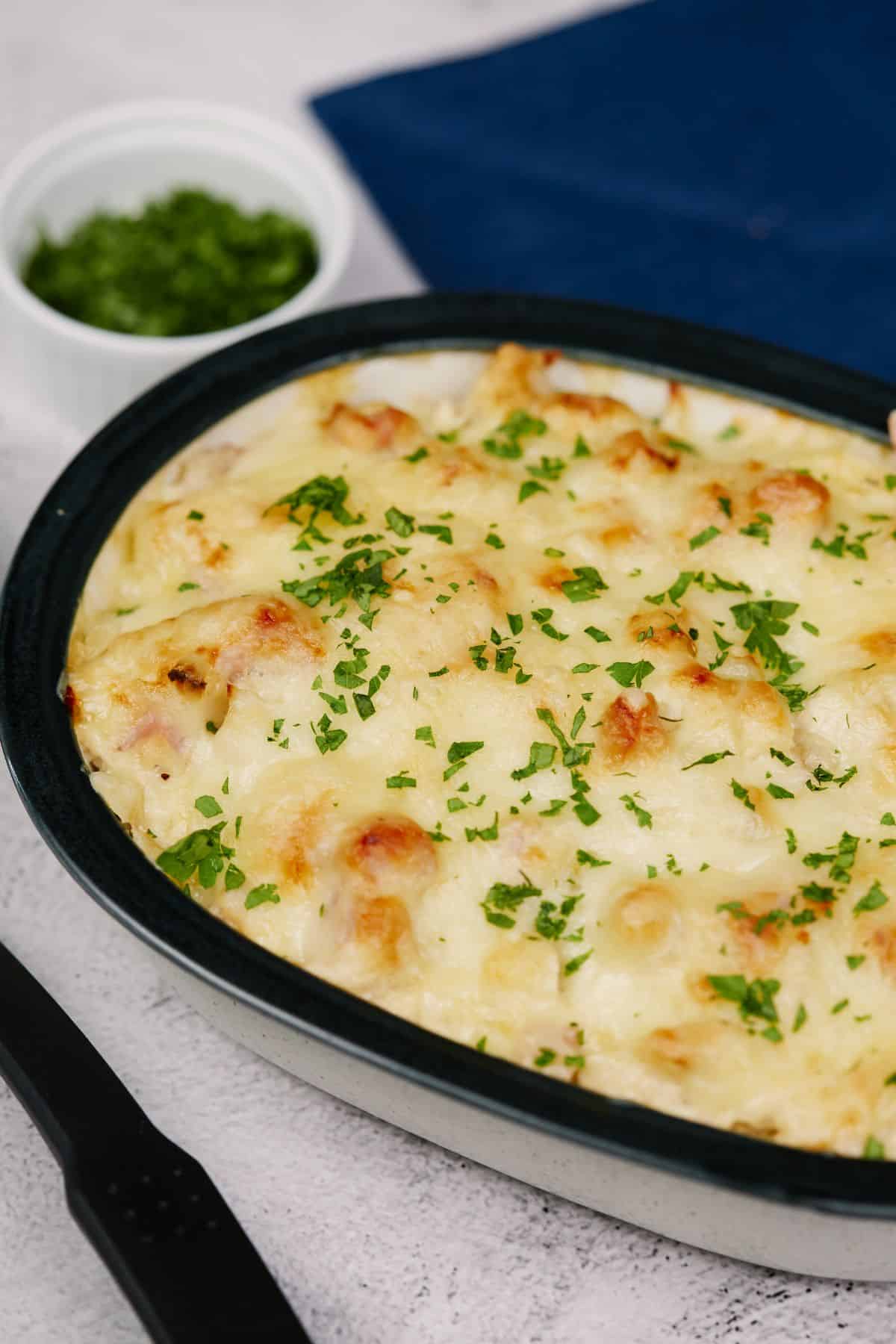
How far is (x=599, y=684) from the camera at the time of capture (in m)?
2.65

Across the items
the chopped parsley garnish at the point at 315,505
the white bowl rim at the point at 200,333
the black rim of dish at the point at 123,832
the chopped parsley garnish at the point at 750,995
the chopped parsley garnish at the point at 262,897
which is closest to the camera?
the black rim of dish at the point at 123,832

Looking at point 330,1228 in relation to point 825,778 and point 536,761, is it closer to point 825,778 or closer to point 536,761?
point 536,761

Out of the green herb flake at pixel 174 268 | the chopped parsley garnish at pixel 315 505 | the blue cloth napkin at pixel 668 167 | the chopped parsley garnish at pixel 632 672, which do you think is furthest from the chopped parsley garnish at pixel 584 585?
the blue cloth napkin at pixel 668 167

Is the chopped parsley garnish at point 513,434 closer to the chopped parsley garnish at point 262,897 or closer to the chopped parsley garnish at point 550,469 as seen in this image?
the chopped parsley garnish at point 550,469

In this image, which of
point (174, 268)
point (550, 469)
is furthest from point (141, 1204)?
point (174, 268)

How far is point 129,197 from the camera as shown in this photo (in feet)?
13.7

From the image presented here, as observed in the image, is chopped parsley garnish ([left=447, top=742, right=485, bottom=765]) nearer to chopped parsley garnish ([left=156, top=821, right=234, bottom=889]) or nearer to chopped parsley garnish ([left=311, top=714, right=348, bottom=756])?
chopped parsley garnish ([left=311, top=714, right=348, bottom=756])

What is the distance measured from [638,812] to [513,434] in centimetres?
89

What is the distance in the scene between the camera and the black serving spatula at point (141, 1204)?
2246 mm

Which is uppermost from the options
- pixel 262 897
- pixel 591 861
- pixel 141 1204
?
pixel 262 897

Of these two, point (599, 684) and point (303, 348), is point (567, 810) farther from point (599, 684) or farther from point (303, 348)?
point (303, 348)

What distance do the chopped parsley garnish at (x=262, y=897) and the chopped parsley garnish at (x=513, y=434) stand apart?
1.02m

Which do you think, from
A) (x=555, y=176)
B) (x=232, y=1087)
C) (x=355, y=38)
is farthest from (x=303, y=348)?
(x=355, y=38)

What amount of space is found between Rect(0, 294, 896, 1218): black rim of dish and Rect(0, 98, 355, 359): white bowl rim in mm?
486
